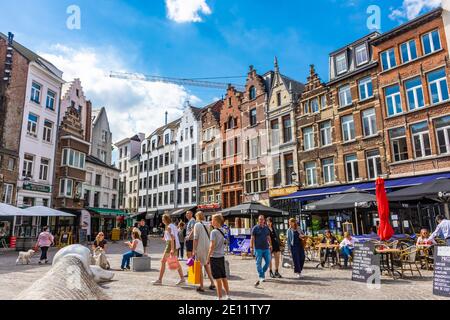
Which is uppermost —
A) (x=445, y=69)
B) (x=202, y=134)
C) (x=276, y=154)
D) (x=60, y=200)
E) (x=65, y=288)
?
(x=202, y=134)

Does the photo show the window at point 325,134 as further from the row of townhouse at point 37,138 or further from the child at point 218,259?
the row of townhouse at point 37,138

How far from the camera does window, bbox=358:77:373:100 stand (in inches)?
894

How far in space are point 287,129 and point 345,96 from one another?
6.11 meters

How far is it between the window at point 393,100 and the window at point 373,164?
9.14 ft

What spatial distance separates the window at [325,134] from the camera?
25108 mm

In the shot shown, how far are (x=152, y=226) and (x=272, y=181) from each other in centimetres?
2378

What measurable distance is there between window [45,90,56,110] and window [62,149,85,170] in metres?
4.16

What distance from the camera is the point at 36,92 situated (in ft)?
92.9

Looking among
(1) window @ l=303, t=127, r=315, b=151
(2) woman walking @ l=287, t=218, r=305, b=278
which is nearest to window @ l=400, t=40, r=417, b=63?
(1) window @ l=303, t=127, r=315, b=151

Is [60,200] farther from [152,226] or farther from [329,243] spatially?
[329,243]

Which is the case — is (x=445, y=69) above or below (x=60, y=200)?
above

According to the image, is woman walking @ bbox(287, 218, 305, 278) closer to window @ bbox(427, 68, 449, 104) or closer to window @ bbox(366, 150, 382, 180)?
window @ bbox(366, 150, 382, 180)
